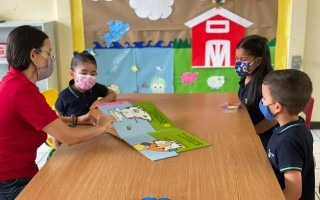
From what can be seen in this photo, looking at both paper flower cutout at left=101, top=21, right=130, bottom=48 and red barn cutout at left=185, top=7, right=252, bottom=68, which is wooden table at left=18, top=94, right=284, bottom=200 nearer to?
red barn cutout at left=185, top=7, right=252, bottom=68

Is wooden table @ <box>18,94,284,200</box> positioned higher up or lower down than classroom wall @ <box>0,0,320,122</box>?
lower down

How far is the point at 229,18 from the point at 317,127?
150 cm

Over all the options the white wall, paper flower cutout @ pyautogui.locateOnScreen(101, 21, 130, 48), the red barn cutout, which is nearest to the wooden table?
the red barn cutout

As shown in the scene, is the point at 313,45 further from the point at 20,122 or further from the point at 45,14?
the point at 20,122

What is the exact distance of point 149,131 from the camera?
73.1 inches

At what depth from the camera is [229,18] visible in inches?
155

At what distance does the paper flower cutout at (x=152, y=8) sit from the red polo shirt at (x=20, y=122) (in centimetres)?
237

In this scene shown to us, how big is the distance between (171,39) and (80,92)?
1.81m

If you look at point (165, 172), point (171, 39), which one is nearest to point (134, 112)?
point (165, 172)

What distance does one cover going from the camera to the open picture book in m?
1.64

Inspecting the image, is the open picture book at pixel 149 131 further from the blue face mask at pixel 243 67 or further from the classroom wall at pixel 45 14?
the classroom wall at pixel 45 14

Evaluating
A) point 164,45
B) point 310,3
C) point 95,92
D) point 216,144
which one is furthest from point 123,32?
point 216,144

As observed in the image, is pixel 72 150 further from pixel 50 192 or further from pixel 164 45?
pixel 164 45

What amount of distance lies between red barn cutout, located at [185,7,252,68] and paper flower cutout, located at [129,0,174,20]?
25cm
